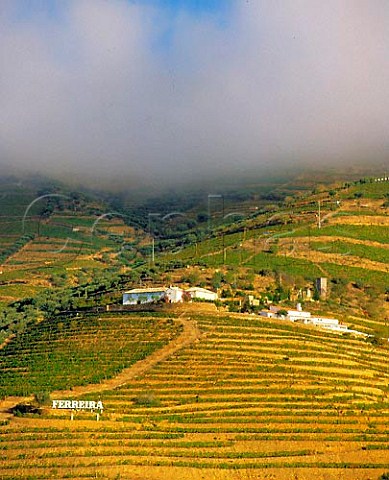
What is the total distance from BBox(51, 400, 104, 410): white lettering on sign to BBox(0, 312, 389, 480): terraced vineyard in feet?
2.32

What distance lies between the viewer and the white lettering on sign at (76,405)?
83938 mm

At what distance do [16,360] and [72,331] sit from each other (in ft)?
18.1

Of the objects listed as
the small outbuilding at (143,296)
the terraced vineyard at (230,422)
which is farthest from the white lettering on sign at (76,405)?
the small outbuilding at (143,296)

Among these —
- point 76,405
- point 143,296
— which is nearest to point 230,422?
point 76,405

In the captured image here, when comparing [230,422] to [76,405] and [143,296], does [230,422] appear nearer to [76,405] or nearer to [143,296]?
[76,405]

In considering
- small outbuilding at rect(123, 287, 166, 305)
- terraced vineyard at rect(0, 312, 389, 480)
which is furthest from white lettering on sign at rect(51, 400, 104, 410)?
small outbuilding at rect(123, 287, 166, 305)

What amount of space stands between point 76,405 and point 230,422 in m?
10.3

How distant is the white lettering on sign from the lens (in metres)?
83.9

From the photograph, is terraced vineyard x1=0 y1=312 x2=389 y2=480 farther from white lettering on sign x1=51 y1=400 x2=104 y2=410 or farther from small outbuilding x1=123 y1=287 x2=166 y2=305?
small outbuilding x1=123 y1=287 x2=166 y2=305

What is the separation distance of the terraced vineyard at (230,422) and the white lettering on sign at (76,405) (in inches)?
27.8

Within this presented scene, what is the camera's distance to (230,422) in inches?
3273

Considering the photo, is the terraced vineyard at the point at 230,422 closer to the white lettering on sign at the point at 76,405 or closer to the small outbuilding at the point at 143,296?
the white lettering on sign at the point at 76,405

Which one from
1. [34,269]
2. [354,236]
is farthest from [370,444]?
[34,269]

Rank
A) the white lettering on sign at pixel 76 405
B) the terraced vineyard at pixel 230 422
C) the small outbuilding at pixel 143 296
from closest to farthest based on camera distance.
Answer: the terraced vineyard at pixel 230 422 < the white lettering on sign at pixel 76 405 < the small outbuilding at pixel 143 296
